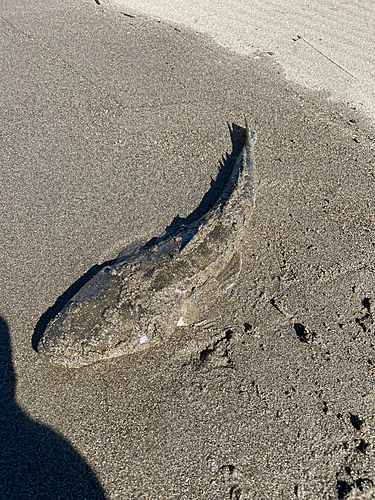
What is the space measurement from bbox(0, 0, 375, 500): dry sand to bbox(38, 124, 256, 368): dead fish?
15 cm

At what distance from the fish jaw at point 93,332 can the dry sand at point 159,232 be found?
0.11 m

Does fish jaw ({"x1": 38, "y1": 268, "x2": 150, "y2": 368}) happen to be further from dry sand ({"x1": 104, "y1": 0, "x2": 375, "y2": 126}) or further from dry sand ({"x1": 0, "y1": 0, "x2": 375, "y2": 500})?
dry sand ({"x1": 104, "y1": 0, "x2": 375, "y2": 126})

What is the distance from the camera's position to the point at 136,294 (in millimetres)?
3211

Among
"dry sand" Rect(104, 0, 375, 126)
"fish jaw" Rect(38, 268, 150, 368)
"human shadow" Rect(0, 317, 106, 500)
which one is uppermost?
Answer: "dry sand" Rect(104, 0, 375, 126)

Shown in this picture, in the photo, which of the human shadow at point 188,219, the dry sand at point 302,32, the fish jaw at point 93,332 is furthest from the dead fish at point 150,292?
the dry sand at point 302,32

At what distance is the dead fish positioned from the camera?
307cm

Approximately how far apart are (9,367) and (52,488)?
951 mm

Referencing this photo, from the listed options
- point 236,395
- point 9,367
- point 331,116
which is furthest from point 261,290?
point 331,116

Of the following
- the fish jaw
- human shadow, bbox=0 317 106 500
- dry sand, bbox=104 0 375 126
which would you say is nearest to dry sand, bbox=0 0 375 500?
human shadow, bbox=0 317 106 500

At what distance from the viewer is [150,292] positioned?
3215 mm

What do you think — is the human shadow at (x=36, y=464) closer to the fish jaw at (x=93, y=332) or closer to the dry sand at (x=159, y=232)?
the dry sand at (x=159, y=232)

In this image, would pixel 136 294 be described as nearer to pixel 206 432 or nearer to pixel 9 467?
pixel 206 432

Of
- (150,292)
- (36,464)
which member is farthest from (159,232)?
(36,464)

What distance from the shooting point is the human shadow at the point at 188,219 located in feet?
10.9
